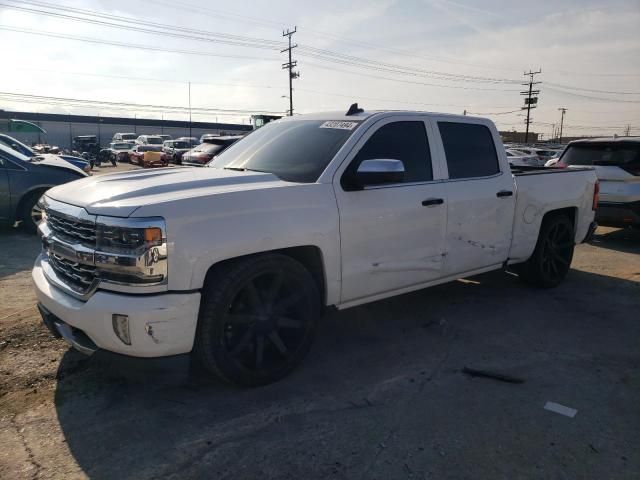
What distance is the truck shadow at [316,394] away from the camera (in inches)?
104

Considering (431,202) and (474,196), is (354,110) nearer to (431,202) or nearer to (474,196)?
(431,202)

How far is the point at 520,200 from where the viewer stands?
16.6 feet

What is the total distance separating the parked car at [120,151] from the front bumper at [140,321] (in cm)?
3781

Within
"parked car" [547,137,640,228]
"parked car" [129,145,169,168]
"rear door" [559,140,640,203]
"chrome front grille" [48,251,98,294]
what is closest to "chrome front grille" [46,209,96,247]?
"chrome front grille" [48,251,98,294]

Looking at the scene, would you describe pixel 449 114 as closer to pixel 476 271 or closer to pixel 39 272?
pixel 476 271

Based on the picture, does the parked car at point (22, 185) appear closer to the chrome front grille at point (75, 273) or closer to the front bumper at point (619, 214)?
the chrome front grille at point (75, 273)

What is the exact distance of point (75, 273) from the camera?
3.10m

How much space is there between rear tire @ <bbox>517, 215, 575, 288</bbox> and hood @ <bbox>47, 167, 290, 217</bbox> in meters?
3.49

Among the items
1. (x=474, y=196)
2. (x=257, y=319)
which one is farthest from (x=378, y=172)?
(x=474, y=196)

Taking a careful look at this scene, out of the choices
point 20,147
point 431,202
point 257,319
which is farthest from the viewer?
point 20,147

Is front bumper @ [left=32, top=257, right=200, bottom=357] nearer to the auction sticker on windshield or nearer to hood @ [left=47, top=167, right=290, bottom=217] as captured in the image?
hood @ [left=47, top=167, right=290, bottom=217]

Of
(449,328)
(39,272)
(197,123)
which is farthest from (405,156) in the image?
(197,123)

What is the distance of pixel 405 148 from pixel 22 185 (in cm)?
709

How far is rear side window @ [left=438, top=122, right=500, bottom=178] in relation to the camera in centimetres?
447
